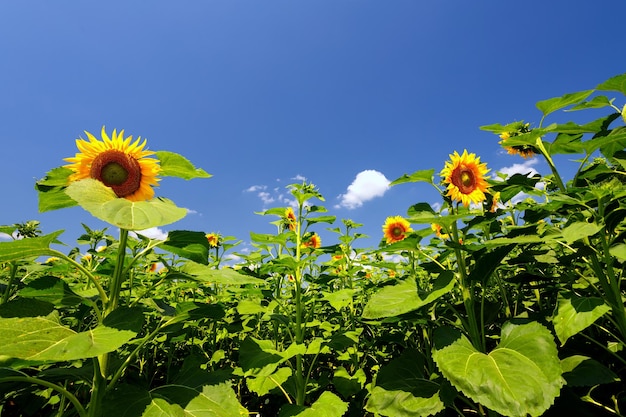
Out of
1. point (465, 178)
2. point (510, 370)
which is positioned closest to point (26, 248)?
point (510, 370)

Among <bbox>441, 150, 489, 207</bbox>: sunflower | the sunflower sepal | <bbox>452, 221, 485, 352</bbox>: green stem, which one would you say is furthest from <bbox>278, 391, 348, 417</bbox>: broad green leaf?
the sunflower sepal

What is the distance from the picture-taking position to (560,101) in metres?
→ 2.05

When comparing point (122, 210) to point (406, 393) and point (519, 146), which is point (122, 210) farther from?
point (519, 146)

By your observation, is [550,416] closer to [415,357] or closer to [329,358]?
[415,357]

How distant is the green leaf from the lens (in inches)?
60.2

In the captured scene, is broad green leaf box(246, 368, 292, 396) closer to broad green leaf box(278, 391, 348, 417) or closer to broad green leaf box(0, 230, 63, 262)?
broad green leaf box(278, 391, 348, 417)

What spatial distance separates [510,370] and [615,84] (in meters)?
1.73

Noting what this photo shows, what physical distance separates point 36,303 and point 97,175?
22.3 inches

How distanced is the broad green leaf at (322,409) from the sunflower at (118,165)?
1.53 meters

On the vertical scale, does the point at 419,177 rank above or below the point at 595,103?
below

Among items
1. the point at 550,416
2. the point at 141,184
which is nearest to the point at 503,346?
the point at 550,416

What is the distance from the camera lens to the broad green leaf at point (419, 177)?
2.02 metres

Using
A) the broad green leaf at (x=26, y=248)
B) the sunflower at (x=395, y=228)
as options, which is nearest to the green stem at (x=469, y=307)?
the broad green leaf at (x=26, y=248)

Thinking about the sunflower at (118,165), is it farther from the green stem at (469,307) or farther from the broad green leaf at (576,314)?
the broad green leaf at (576,314)
